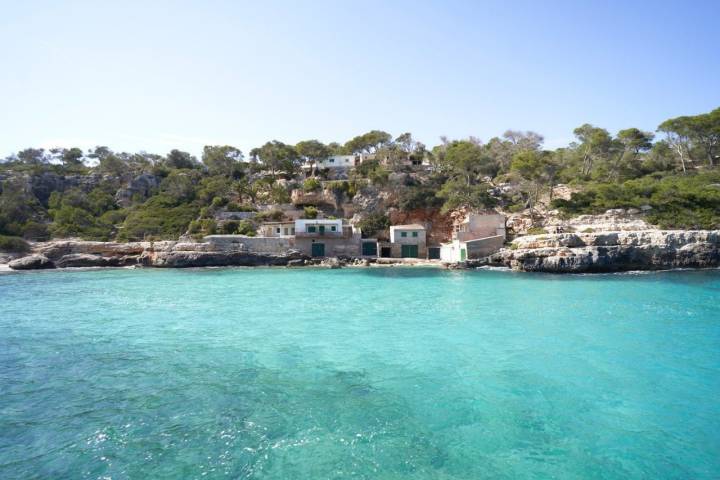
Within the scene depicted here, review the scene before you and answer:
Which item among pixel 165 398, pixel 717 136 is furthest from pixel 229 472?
pixel 717 136

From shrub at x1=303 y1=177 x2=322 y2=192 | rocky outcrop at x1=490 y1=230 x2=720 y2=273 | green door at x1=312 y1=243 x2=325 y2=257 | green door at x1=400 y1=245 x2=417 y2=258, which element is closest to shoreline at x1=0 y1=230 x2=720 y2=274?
rocky outcrop at x1=490 y1=230 x2=720 y2=273

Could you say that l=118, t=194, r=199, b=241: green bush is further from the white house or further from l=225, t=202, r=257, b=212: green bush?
the white house

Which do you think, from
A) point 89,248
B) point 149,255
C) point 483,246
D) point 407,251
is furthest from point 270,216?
point 483,246

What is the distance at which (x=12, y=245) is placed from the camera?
39062mm

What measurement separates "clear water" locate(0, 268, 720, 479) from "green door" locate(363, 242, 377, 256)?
79.7 ft

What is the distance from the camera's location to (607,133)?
50.9m

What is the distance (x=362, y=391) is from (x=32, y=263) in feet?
126

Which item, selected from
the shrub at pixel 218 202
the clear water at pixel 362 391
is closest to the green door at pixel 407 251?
the shrub at pixel 218 202

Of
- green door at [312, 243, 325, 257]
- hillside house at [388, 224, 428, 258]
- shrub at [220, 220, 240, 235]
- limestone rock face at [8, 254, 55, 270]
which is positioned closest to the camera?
limestone rock face at [8, 254, 55, 270]

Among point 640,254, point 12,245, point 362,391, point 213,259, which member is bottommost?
point 362,391

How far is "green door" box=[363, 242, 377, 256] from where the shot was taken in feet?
138

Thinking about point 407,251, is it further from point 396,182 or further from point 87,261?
point 87,261

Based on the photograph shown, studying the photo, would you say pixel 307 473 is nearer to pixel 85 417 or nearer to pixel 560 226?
pixel 85 417

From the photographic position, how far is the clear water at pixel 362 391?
231 inches
